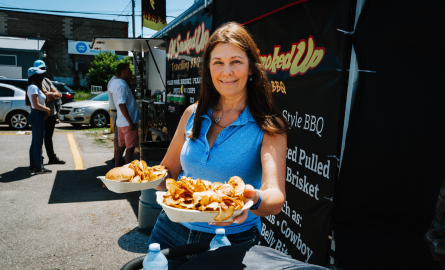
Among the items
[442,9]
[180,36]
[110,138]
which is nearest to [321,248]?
[442,9]

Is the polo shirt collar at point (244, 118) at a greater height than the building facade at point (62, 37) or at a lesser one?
lesser

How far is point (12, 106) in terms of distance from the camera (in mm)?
12328

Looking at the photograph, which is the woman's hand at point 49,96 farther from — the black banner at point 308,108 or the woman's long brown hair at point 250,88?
the woman's long brown hair at point 250,88

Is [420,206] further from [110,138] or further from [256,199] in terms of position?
[110,138]

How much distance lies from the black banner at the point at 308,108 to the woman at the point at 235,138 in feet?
2.30

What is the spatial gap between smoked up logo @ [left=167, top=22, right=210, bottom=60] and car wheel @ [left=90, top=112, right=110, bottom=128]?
859cm

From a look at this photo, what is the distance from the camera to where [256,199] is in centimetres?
135

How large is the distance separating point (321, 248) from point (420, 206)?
2.58 ft

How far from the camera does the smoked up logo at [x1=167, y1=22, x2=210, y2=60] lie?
457 centimetres

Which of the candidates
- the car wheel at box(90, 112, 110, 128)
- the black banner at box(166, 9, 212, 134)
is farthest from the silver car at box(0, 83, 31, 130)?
the black banner at box(166, 9, 212, 134)

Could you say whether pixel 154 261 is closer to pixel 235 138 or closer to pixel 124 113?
pixel 235 138

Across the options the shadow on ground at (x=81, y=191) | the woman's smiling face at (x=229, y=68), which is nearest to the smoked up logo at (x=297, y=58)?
the woman's smiling face at (x=229, y=68)

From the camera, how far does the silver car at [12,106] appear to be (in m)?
12.3

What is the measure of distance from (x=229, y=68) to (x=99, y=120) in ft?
43.9
